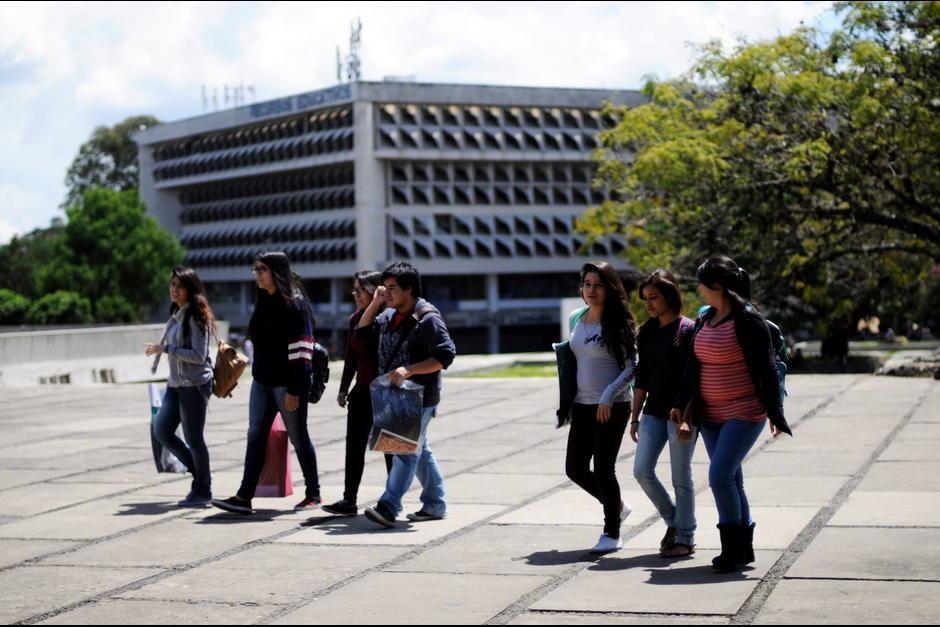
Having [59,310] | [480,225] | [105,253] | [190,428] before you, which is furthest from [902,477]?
[105,253]

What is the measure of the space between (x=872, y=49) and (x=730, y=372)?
75.8ft

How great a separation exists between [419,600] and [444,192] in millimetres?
84308

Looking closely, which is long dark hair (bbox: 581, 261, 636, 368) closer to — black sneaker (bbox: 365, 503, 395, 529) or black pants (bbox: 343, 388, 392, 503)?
black sneaker (bbox: 365, 503, 395, 529)

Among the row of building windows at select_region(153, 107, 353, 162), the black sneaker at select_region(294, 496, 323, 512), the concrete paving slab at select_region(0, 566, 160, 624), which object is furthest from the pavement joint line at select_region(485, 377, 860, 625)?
the row of building windows at select_region(153, 107, 353, 162)

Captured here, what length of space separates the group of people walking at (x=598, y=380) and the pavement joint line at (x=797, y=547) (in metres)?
0.26

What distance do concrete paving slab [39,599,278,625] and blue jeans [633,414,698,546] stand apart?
2.35 metres

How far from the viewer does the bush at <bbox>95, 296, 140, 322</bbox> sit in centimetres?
8894

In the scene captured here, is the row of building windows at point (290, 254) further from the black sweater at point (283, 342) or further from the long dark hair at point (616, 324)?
the long dark hair at point (616, 324)

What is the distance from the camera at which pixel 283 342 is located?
35.2ft

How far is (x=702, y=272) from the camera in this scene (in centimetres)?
805

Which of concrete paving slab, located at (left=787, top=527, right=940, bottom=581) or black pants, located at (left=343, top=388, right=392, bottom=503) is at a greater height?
black pants, located at (left=343, top=388, right=392, bottom=503)

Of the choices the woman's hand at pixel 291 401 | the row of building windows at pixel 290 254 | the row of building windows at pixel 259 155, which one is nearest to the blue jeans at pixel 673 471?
the woman's hand at pixel 291 401

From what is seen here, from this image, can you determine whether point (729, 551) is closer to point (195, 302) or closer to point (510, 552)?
point (510, 552)

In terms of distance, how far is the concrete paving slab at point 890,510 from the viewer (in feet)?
31.6
